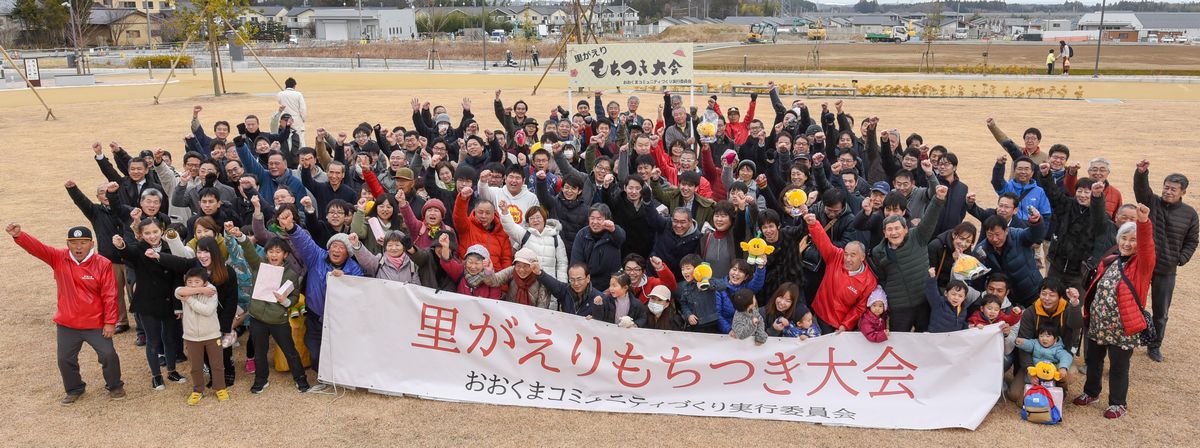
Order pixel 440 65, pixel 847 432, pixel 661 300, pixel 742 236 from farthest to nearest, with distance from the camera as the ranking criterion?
1. pixel 440 65
2. pixel 742 236
3. pixel 661 300
4. pixel 847 432

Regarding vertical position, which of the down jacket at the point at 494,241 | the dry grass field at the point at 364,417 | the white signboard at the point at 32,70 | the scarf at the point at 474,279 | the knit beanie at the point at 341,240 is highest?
the white signboard at the point at 32,70

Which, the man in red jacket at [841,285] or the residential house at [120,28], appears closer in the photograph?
the man in red jacket at [841,285]

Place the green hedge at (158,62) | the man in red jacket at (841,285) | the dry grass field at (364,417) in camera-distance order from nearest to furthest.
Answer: the dry grass field at (364,417)
the man in red jacket at (841,285)
the green hedge at (158,62)

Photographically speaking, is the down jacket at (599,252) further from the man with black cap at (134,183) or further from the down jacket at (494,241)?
the man with black cap at (134,183)

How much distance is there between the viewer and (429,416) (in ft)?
20.0

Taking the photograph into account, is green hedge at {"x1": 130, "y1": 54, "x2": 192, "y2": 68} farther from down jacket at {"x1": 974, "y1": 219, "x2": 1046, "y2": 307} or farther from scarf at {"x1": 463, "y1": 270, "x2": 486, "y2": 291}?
down jacket at {"x1": 974, "y1": 219, "x2": 1046, "y2": 307}

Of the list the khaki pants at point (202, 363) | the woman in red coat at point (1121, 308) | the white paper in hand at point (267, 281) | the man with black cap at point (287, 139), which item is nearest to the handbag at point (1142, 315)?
the woman in red coat at point (1121, 308)

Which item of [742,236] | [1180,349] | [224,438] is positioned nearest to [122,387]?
[224,438]

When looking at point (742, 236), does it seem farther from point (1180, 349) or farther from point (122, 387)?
point (122, 387)

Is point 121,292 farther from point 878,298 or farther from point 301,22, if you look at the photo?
point 301,22

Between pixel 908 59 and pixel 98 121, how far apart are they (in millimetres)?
43920

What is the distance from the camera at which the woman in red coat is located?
573 centimetres

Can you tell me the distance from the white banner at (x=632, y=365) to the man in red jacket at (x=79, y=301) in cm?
159

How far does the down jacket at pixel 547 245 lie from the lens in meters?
6.68
